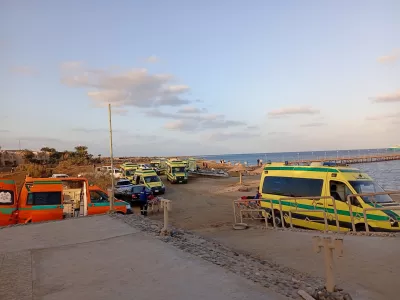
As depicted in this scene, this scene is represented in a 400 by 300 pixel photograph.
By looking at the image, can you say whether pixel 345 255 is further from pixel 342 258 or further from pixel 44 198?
pixel 44 198

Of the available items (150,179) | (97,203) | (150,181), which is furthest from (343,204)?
(150,179)

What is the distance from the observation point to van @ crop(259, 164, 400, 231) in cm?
1011

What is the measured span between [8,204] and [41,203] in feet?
3.31

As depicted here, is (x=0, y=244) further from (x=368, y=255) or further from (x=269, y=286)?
(x=368, y=255)

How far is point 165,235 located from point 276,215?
6.50 meters

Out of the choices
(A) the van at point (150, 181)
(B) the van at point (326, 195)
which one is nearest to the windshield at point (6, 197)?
(B) the van at point (326, 195)

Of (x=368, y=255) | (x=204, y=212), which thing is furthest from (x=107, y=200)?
(x=368, y=255)

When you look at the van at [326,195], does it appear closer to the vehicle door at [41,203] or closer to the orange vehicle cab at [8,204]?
the vehicle door at [41,203]

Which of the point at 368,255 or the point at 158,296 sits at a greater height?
the point at 158,296

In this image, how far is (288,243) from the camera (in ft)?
29.2

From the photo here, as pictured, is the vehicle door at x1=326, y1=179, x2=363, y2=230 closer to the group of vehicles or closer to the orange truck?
the group of vehicles

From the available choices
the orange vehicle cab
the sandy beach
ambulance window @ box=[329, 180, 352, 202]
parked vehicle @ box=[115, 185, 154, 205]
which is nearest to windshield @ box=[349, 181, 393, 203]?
ambulance window @ box=[329, 180, 352, 202]

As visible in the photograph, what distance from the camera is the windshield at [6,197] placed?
11156mm

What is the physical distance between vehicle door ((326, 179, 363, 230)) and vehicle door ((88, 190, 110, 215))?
817cm
